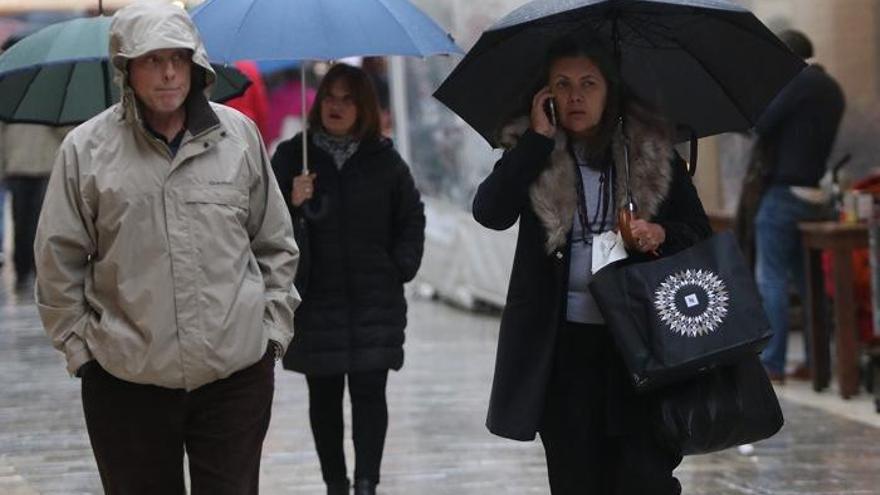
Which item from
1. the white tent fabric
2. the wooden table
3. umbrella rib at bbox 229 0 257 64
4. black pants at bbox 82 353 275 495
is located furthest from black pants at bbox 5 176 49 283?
black pants at bbox 82 353 275 495

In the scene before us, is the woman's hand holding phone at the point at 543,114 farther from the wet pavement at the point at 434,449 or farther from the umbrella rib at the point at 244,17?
the wet pavement at the point at 434,449

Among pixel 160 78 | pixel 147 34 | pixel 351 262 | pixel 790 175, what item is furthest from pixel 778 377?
pixel 147 34

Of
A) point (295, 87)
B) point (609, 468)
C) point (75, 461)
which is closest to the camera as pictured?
point (609, 468)

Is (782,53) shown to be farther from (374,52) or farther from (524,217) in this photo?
(374,52)

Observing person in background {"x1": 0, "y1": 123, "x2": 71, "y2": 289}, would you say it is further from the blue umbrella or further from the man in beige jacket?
the man in beige jacket

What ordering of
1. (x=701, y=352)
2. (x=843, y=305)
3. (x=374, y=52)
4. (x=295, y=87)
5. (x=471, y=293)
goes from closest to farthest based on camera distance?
(x=701, y=352), (x=374, y=52), (x=843, y=305), (x=471, y=293), (x=295, y=87)

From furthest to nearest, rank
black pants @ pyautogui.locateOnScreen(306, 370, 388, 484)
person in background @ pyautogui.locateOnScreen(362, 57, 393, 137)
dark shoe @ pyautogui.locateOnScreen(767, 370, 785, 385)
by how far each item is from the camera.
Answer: person in background @ pyautogui.locateOnScreen(362, 57, 393, 137) → dark shoe @ pyautogui.locateOnScreen(767, 370, 785, 385) → black pants @ pyautogui.locateOnScreen(306, 370, 388, 484)

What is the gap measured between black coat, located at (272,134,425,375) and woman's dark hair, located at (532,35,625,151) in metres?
1.98

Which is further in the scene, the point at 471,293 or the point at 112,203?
the point at 471,293

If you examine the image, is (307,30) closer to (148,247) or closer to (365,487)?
(365,487)

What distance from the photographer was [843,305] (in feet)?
31.8

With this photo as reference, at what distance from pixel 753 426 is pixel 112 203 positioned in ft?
5.65

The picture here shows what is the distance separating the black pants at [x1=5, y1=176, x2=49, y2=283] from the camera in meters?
14.5

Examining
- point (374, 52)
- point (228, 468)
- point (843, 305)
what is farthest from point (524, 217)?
point (843, 305)
